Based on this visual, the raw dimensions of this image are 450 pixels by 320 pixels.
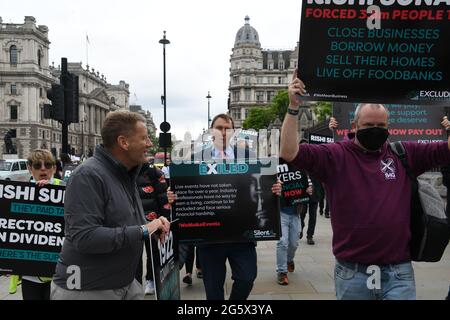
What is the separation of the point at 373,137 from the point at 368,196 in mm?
398

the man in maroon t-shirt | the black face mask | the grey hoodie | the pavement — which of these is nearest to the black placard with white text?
the pavement

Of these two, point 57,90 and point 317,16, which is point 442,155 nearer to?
point 317,16

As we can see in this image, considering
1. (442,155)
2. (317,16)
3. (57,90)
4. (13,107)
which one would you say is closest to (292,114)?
(317,16)

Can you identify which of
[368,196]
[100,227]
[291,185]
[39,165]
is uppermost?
[39,165]

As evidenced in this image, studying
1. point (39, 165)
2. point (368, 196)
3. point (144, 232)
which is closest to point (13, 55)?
point (39, 165)

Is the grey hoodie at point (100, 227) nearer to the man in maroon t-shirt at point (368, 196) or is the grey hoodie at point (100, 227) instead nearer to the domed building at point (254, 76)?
the man in maroon t-shirt at point (368, 196)

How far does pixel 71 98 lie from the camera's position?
878cm

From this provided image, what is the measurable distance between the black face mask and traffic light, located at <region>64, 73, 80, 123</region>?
669 centimetres

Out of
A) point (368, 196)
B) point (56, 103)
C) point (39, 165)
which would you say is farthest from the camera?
point (56, 103)

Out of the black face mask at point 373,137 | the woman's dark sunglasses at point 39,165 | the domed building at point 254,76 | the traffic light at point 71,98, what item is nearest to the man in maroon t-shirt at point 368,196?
the black face mask at point 373,137

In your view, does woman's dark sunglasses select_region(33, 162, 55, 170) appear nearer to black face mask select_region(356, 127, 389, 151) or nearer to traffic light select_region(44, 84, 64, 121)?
black face mask select_region(356, 127, 389, 151)

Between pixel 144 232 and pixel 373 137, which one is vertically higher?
pixel 373 137

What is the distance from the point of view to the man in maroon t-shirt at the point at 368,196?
2938 mm

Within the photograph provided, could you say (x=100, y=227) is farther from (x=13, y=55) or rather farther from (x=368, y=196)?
(x=13, y=55)
